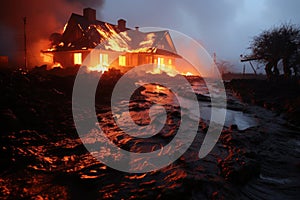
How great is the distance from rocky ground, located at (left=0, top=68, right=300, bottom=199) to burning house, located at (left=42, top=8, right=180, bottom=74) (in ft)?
52.4

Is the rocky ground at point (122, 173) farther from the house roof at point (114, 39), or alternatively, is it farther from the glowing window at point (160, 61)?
the glowing window at point (160, 61)

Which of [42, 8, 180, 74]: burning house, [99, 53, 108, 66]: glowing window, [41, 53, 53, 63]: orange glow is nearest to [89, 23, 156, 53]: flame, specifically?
[42, 8, 180, 74]: burning house

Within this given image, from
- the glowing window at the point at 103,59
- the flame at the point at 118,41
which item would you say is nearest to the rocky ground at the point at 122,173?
the glowing window at the point at 103,59

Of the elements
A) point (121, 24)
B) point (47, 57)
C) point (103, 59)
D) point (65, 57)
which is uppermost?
point (121, 24)

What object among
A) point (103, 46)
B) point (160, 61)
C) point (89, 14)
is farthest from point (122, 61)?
point (89, 14)

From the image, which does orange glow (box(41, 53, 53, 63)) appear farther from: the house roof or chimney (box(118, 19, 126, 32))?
chimney (box(118, 19, 126, 32))

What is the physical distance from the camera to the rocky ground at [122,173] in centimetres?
295

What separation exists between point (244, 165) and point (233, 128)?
3002mm

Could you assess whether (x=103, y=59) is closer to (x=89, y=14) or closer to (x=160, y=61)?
(x=89, y=14)

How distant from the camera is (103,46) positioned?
854 inches

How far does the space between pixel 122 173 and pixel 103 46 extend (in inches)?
796

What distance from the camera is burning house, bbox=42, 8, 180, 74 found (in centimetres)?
2158

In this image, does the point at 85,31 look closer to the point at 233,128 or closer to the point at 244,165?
the point at 233,128

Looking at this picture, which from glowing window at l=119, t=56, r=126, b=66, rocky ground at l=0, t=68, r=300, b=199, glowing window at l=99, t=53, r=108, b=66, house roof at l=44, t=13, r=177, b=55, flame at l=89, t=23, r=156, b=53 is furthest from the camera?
glowing window at l=119, t=56, r=126, b=66
